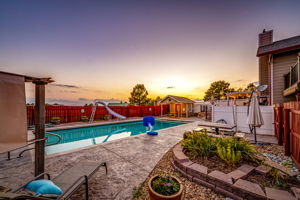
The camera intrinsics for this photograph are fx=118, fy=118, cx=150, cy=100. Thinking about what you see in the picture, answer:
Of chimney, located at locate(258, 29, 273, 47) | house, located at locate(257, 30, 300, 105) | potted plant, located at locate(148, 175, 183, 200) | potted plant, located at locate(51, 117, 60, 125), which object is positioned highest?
chimney, located at locate(258, 29, 273, 47)

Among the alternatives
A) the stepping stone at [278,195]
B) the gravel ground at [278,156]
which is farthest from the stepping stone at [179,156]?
the gravel ground at [278,156]

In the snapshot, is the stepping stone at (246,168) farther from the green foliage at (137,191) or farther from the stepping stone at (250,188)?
the green foliage at (137,191)

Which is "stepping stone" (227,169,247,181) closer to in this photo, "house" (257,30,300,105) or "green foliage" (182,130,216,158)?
→ "green foliage" (182,130,216,158)

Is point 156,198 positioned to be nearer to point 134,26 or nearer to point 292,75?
point 292,75

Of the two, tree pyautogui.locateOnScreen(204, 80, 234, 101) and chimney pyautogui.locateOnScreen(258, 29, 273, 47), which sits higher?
chimney pyautogui.locateOnScreen(258, 29, 273, 47)

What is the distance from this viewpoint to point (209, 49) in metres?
8.52

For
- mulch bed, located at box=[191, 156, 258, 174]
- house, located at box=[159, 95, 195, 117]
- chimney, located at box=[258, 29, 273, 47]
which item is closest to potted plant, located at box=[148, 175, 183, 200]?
mulch bed, located at box=[191, 156, 258, 174]

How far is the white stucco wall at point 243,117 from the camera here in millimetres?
6039

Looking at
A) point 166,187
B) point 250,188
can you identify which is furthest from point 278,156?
point 166,187

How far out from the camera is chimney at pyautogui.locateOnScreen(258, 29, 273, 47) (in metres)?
9.51

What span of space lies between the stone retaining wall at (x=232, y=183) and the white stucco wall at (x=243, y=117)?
5114 millimetres

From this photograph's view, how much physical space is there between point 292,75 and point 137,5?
839cm

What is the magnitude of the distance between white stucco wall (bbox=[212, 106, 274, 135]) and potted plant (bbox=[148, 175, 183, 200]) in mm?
7054

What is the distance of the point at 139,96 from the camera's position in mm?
32688
